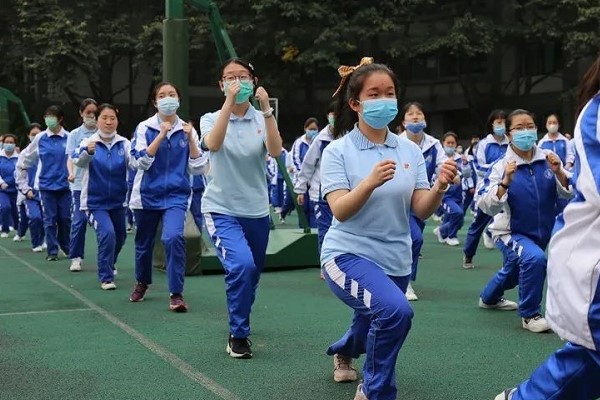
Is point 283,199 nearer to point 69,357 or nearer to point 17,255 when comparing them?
point 17,255

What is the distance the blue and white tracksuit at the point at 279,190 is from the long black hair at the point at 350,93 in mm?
13504

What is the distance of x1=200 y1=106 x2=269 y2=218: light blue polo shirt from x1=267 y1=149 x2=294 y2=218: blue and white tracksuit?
1232 cm

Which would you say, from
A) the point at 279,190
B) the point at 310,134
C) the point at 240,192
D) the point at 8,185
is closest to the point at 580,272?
the point at 240,192

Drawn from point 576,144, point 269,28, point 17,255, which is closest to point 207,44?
point 269,28

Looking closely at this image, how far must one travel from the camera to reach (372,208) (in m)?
4.09

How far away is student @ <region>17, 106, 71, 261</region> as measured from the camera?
11.1 meters

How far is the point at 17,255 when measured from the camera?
40.0 feet

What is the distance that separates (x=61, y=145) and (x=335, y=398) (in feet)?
24.8

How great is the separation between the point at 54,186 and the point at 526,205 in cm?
666

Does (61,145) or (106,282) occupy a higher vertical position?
(61,145)

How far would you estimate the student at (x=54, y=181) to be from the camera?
11.1m

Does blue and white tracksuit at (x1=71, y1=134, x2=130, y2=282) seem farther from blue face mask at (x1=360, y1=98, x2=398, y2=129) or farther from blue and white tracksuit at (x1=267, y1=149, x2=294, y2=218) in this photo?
blue and white tracksuit at (x1=267, y1=149, x2=294, y2=218)

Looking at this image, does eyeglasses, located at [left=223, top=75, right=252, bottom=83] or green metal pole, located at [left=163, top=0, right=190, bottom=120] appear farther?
green metal pole, located at [left=163, top=0, right=190, bottom=120]

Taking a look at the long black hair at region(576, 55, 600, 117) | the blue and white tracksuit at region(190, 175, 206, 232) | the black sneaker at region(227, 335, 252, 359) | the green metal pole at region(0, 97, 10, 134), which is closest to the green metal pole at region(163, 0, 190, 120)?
the blue and white tracksuit at region(190, 175, 206, 232)
